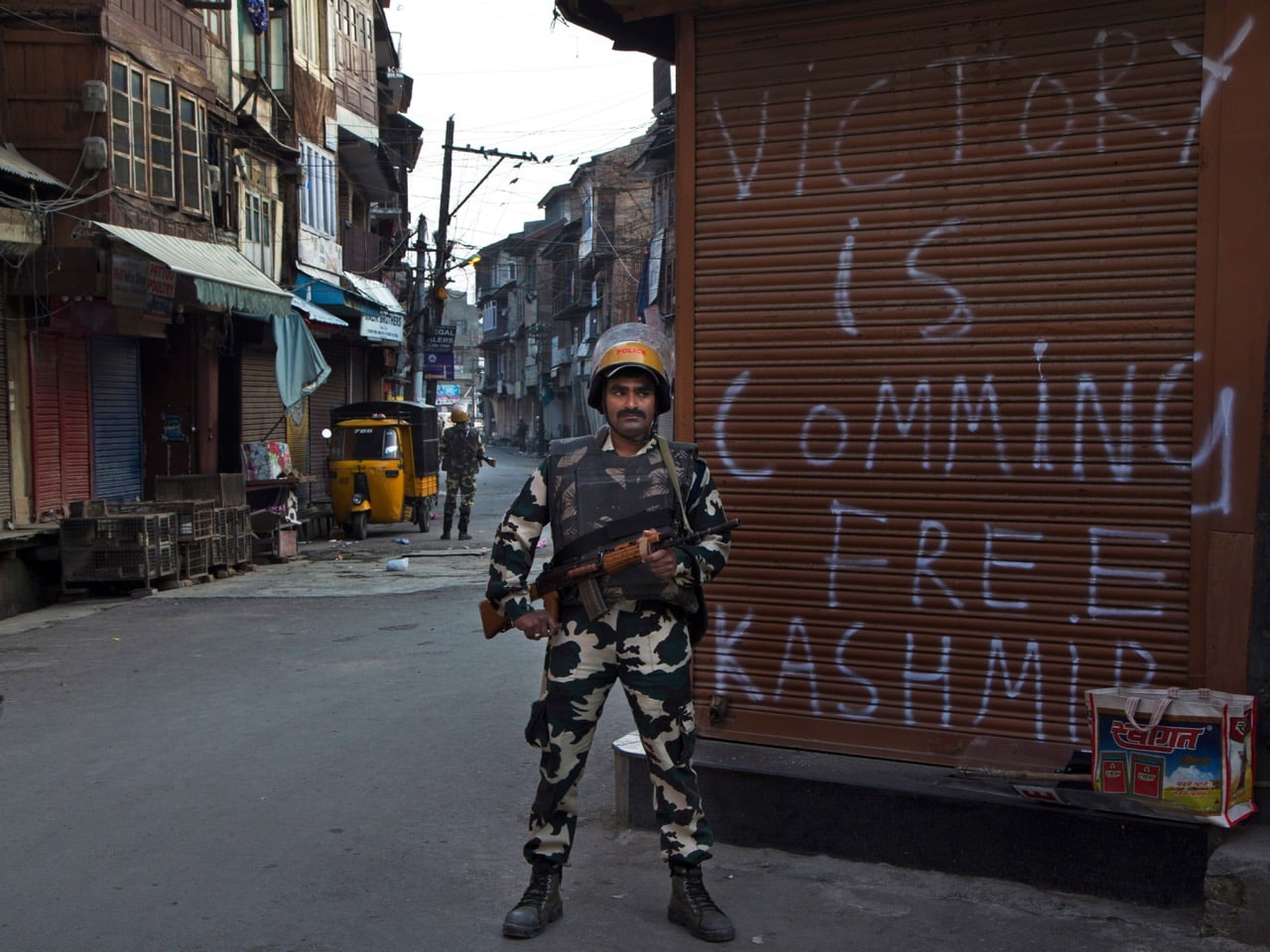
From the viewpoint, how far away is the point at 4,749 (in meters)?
6.66

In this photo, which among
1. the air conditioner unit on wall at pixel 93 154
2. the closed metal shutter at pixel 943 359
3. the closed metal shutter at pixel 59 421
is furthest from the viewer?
the air conditioner unit on wall at pixel 93 154

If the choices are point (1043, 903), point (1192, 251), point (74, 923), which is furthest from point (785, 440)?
point (74, 923)

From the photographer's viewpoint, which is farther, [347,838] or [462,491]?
[462,491]

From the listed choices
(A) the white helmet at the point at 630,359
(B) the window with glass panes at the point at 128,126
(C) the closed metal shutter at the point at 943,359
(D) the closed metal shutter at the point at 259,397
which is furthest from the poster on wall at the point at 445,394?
(A) the white helmet at the point at 630,359

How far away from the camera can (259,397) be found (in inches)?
815

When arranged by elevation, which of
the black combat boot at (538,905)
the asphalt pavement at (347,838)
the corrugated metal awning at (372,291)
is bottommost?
the asphalt pavement at (347,838)

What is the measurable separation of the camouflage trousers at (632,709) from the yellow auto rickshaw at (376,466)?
623 inches

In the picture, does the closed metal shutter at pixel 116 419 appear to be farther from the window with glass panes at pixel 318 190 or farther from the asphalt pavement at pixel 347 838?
the window with glass panes at pixel 318 190

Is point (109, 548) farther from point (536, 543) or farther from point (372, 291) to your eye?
point (372, 291)

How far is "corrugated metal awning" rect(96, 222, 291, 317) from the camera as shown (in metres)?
14.0

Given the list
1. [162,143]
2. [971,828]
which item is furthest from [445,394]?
[971,828]

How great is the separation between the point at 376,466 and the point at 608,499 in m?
15.8

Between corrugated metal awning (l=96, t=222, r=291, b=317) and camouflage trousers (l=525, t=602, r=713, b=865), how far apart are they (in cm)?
1114

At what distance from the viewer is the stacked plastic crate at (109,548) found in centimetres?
1252
